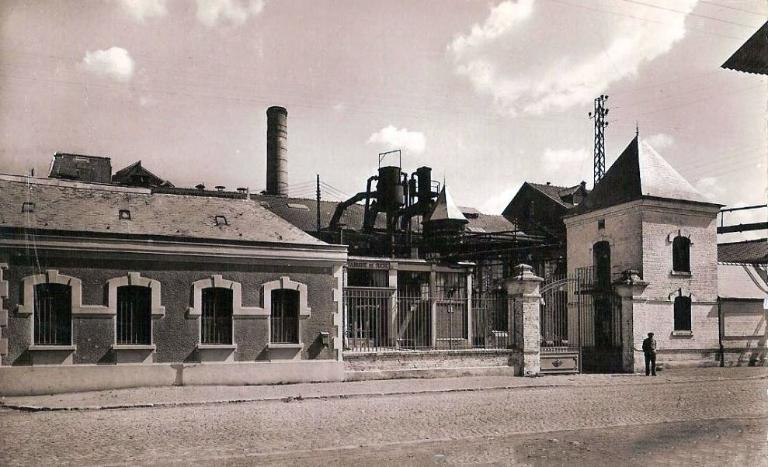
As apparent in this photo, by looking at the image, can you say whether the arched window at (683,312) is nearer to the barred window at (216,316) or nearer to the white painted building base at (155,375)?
the white painted building base at (155,375)

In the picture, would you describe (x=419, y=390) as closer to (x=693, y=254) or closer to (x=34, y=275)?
(x=34, y=275)

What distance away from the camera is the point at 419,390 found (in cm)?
1583

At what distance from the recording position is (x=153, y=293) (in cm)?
1600

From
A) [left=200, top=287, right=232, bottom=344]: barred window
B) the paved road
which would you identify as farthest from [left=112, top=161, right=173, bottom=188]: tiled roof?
the paved road

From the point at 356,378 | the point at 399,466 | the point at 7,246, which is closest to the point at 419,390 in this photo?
the point at 356,378

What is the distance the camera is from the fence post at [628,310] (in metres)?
21.3

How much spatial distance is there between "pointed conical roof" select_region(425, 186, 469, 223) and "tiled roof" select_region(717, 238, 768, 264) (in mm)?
14162

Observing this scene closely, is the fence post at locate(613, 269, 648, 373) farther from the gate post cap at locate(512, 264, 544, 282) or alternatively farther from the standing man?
the gate post cap at locate(512, 264, 544, 282)

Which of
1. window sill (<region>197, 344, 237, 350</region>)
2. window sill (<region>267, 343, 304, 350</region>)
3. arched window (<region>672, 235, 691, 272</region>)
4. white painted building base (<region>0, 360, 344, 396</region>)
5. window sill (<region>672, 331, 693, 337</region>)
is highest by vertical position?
arched window (<region>672, 235, 691, 272</region>)

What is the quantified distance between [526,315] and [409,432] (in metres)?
9.67

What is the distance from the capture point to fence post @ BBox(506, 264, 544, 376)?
19.2 meters

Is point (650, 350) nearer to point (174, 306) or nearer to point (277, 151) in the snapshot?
point (174, 306)

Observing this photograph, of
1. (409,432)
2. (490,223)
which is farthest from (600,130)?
(409,432)

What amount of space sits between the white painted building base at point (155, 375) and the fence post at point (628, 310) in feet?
32.2
